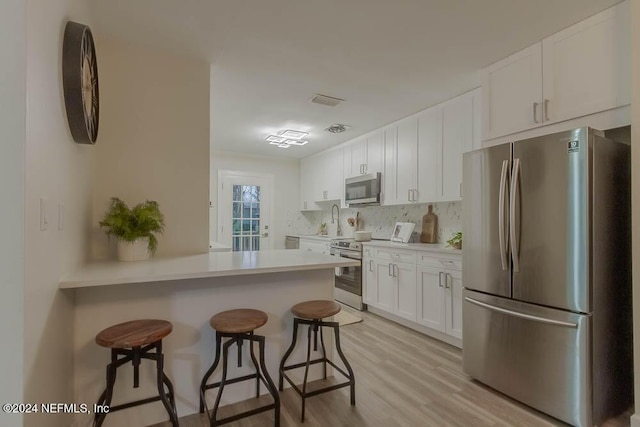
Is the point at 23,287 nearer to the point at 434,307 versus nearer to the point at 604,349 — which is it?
the point at 604,349

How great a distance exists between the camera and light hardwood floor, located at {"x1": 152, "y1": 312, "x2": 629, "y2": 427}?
180 centimetres


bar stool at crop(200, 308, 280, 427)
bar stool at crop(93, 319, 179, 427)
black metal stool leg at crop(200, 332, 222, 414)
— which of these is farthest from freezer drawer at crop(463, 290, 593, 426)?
bar stool at crop(93, 319, 179, 427)

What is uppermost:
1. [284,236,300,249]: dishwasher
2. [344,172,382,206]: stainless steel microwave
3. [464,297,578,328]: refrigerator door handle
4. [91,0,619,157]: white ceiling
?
[91,0,619,157]: white ceiling

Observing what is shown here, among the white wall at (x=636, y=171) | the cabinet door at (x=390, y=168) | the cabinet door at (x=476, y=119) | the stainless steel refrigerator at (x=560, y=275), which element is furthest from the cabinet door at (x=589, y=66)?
the cabinet door at (x=390, y=168)

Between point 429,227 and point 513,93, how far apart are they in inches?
70.7

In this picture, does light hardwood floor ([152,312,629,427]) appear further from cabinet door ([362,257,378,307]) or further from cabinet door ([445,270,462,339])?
cabinet door ([362,257,378,307])

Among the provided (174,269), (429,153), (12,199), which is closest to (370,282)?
(429,153)

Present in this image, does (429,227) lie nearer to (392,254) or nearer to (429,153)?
(392,254)

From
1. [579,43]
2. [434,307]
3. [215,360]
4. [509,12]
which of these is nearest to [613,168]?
[579,43]

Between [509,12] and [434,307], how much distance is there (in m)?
2.47

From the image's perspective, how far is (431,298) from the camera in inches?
120

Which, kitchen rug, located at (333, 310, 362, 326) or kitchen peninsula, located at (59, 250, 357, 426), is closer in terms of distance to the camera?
kitchen peninsula, located at (59, 250, 357, 426)

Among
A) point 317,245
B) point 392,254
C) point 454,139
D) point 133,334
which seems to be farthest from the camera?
point 317,245

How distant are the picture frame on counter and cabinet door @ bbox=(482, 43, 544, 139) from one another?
158 cm
